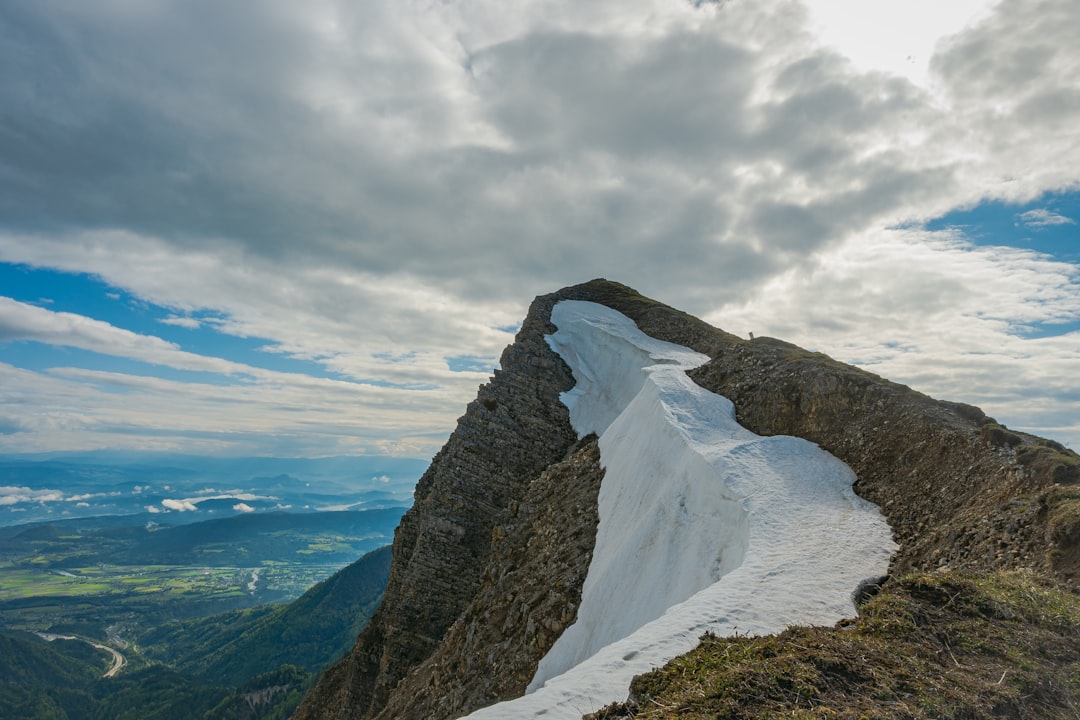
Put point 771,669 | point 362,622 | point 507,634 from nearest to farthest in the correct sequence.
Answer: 1. point 771,669
2. point 507,634
3. point 362,622

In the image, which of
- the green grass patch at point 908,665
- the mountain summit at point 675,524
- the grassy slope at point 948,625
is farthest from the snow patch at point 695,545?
the green grass patch at point 908,665

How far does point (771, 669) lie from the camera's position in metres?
8.76

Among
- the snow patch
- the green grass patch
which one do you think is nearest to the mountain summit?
the snow patch

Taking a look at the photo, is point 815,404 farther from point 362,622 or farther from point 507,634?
point 362,622

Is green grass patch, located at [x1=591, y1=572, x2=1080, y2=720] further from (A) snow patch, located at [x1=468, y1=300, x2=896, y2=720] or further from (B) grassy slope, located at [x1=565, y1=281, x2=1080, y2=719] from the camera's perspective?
(A) snow patch, located at [x1=468, y1=300, x2=896, y2=720]

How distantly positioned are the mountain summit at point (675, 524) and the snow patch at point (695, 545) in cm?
8

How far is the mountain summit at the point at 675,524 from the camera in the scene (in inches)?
509

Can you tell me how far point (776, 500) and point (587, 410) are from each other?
24910mm

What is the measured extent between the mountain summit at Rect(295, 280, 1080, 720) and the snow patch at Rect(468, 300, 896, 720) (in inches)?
3.2

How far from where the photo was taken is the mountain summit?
12938 mm

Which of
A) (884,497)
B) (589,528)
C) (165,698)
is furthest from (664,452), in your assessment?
(165,698)

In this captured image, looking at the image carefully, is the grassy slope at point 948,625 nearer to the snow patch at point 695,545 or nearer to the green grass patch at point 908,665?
the green grass patch at point 908,665

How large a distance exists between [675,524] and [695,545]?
1.63m

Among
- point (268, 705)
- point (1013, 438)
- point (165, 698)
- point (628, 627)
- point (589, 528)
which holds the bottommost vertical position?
point (165, 698)
